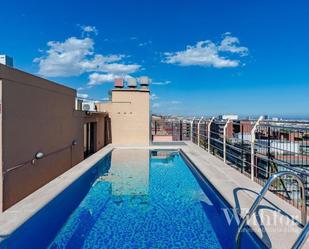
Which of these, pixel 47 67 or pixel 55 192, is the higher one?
pixel 47 67

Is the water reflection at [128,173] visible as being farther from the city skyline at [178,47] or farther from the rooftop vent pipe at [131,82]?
the rooftop vent pipe at [131,82]

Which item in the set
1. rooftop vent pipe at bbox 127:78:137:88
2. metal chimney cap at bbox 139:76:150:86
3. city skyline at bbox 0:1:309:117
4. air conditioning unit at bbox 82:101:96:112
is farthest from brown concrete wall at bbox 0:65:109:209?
metal chimney cap at bbox 139:76:150:86

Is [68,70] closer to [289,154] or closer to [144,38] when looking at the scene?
[144,38]

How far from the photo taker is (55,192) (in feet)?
16.8

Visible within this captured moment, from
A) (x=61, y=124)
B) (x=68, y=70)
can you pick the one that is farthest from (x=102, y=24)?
(x=61, y=124)

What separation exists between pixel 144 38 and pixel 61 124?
17.4 metres

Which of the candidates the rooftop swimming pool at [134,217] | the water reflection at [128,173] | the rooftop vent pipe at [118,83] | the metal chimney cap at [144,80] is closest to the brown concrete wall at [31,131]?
the rooftop swimming pool at [134,217]

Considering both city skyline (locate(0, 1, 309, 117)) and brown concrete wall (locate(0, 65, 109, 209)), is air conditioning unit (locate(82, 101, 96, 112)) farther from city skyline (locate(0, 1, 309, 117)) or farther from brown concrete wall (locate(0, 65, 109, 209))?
brown concrete wall (locate(0, 65, 109, 209))

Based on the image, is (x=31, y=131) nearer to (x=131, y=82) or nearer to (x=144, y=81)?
(x=131, y=82)

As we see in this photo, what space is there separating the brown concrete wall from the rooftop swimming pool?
2.60ft

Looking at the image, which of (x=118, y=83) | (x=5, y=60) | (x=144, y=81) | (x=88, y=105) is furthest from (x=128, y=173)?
(x=144, y=81)

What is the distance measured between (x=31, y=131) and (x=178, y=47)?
20.5m

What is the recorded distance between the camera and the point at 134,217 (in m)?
4.69

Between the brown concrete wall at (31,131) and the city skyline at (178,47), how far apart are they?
14.4 feet
